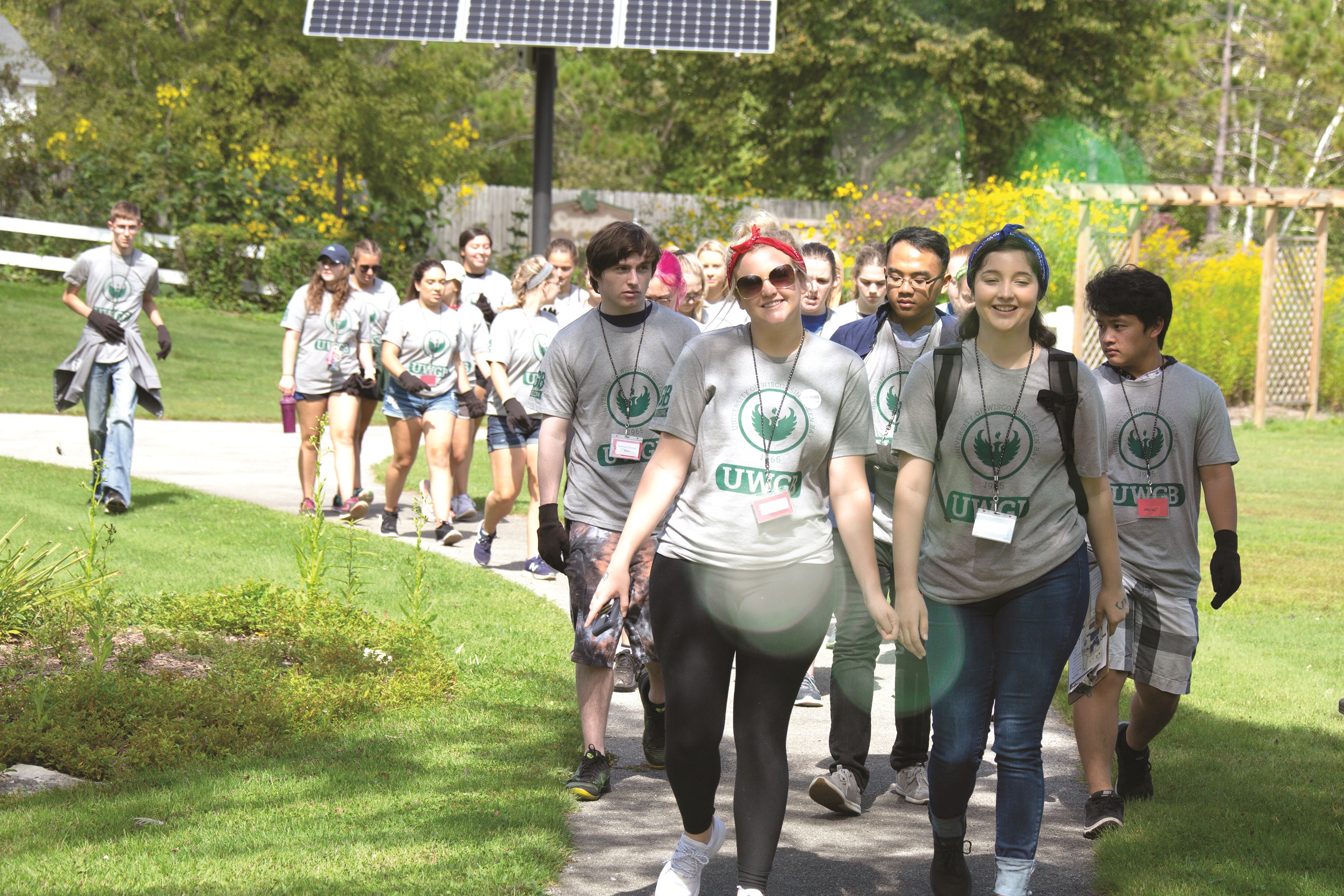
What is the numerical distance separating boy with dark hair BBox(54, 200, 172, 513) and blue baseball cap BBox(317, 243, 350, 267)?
4.00 ft

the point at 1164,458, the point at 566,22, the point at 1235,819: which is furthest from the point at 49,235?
the point at 1235,819

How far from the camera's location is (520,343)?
874cm

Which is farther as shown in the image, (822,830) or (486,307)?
(486,307)

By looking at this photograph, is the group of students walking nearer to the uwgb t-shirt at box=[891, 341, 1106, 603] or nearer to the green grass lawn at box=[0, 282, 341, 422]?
the uwgb t-shirt at box=[891, 341, 1106, 603]

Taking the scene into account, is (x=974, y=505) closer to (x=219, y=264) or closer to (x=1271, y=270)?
(x=1271, y=270)

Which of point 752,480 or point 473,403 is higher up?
point 752,480

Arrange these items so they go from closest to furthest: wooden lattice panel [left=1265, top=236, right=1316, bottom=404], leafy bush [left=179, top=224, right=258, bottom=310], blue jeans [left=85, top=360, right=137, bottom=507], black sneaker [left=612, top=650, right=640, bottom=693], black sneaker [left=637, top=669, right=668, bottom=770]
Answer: black sneaker [left=637, top=669, right=668, bottom=770] → black sneaker [left=612, top=650, right=640, bottom=693] → blue jeans [left=85, top=360, right=137, bottom=507] → wooden lattice panel [left=1265, top=236, right=1316, bottom=404] → leafy bush [left=179, top=224, right=258, bottom=310]

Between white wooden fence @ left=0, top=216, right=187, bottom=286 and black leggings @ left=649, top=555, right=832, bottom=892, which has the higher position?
white wooden fence @ left=0, top=216, right=187, bottom=286

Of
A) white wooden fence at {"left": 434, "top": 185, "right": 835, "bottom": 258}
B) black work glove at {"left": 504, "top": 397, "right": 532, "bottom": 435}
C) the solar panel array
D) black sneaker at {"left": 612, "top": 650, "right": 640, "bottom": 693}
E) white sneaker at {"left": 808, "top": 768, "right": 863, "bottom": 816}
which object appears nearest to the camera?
white sneaker at {"left": 808, "top": 768, "right": 863, "bottom": 816}

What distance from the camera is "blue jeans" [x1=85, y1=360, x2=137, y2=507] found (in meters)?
9.62

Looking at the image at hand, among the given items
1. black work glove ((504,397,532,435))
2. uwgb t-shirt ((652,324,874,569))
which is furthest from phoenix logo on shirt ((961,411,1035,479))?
black work glove ((504,397,532,435))

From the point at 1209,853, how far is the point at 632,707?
266 cm

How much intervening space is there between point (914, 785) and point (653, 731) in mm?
1010

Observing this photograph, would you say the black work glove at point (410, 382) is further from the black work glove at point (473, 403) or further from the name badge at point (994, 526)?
the name badge at point (994, 526)
